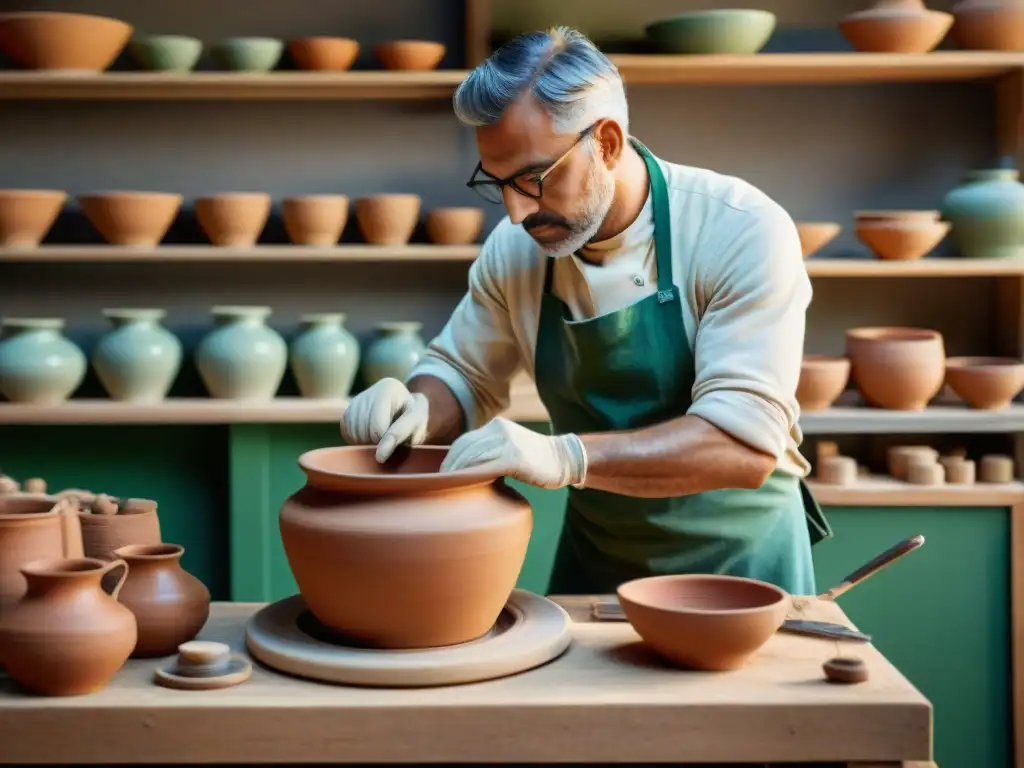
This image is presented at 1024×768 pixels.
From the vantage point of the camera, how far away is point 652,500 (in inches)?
87.8

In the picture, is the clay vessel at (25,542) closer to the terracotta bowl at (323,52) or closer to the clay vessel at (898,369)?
the terracotta bowl at (323,52)

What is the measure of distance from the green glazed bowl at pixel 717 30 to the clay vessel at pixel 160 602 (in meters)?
2.38

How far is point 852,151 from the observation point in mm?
4000

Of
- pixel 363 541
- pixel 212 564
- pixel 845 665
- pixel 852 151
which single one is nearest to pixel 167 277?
pixel 212 564

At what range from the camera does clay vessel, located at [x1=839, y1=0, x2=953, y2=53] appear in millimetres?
3629

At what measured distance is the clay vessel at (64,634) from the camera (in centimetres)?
154

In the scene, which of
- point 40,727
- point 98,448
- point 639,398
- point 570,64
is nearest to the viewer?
point 40,727

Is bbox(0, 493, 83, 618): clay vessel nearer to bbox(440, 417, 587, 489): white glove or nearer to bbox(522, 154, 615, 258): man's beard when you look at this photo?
bbox(440, 417, 587, 489): white glove

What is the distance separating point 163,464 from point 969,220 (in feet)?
7.99

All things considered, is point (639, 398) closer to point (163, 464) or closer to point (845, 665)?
point (845, 665)

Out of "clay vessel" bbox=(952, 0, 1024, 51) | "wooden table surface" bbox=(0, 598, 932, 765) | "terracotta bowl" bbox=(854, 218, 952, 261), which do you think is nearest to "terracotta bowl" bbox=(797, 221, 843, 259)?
"terracotta bowl" bbox=(854, 218, 952, 261)

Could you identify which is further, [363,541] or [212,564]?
[212,564]

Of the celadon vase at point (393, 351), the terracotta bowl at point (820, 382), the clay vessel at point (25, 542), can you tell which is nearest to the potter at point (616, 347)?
the clay vessel at point (25, 542)

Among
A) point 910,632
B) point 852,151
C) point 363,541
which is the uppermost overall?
point 852,151
